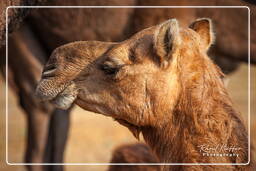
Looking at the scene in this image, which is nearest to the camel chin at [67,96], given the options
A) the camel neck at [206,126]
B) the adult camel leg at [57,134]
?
A: the camel neck at [206,126]

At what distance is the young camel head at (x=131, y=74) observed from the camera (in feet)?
9.55

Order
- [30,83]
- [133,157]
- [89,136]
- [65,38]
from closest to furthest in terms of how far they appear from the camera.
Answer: [133,157] → [65,38] → [30,83] → [89,136]

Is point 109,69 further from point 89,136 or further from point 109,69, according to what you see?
point 89,136

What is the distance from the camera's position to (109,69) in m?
2.99

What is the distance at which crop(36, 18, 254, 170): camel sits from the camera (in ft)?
9.48

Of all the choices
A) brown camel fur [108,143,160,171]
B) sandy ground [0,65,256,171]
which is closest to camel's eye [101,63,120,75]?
brown camel fur [108,143,160,171]

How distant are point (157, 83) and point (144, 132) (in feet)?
0.84

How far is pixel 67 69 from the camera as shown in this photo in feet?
10.1

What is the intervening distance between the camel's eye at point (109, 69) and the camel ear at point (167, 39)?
186 millimetres

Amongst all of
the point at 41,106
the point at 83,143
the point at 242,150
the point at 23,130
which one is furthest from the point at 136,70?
the point at 23,130

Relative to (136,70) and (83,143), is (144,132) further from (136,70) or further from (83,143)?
(83,143)

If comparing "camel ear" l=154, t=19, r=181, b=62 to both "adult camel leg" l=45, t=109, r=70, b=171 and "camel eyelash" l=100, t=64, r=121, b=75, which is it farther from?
"adult camel leg" l=45, t=109, r=70, b=171

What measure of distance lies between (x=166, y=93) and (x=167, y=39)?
209mm
